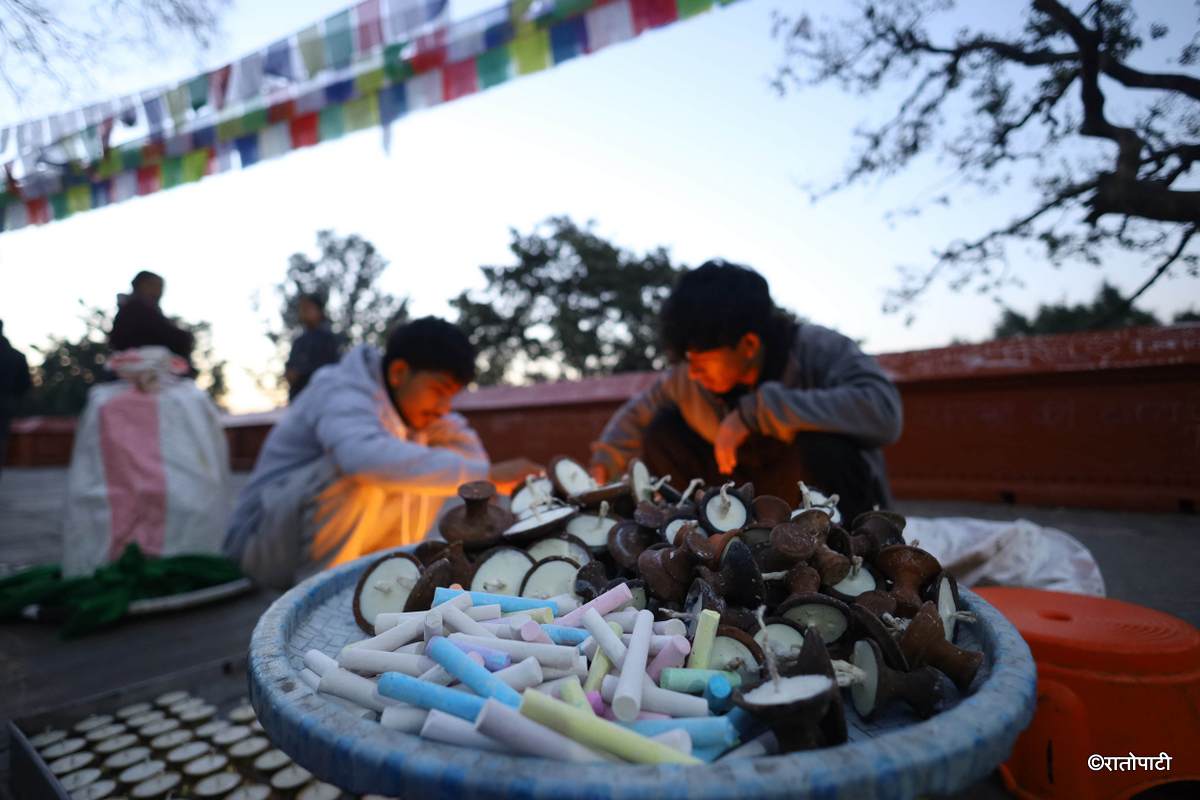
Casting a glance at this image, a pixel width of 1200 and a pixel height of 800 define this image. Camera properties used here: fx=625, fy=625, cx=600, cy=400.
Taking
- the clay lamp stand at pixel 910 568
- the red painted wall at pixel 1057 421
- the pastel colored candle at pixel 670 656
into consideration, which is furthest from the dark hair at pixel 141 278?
the red painted wall at pixel 1057 421

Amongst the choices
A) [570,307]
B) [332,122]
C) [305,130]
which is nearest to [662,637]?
[332,122]

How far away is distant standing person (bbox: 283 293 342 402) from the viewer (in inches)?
222

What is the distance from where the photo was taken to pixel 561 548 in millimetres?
1199

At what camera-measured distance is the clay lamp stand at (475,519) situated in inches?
49.3

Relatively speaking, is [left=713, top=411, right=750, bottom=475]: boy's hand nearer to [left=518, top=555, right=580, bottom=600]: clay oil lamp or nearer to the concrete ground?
the concrete ground

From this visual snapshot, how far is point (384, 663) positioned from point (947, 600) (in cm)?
83

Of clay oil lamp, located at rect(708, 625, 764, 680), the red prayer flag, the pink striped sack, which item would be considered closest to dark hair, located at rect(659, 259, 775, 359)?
clay oil lamp, located at rect(708, 625, 764, 680)

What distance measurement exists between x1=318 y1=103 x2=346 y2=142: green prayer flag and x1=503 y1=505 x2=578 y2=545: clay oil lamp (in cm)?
407

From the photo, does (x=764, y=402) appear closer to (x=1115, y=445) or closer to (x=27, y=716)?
(x=27, y=716)

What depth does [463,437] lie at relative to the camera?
330 centimetres

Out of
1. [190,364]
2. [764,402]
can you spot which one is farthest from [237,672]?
[190,364]

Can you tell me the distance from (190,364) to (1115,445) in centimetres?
541

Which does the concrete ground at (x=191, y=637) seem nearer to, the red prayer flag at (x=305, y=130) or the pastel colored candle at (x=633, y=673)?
the pastel colored candle at (x=633, y=673)

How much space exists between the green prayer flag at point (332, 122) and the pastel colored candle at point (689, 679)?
4.63 m
